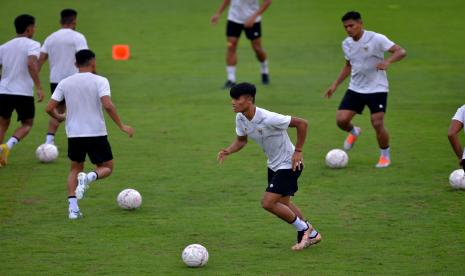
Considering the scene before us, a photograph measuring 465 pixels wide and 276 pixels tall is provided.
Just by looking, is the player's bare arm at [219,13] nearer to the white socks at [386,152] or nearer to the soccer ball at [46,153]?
the soccer ball at [46,153]

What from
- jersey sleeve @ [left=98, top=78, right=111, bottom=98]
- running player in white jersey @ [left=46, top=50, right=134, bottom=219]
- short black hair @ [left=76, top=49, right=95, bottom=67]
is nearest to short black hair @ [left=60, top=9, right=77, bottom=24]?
running player in white jersey @ [left=46, top=50, right=134, bottom=219]

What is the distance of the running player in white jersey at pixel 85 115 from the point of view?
12.7 m

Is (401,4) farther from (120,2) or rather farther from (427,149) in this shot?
(427,149)

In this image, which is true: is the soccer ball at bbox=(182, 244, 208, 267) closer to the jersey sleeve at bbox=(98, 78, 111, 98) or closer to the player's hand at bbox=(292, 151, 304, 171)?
the player's hand at bbox=(292, 151, 304, 171)

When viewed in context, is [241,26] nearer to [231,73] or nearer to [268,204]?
[231,73]

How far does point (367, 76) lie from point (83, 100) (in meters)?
5.21

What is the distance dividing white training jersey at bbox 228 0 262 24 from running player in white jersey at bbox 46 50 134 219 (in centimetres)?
1011

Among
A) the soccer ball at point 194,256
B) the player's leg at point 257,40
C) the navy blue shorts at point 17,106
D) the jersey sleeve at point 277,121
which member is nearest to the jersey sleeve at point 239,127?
the jersey sleeve at point 277,121

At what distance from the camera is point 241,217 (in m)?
13.0

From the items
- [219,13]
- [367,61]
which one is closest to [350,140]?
[367,61]

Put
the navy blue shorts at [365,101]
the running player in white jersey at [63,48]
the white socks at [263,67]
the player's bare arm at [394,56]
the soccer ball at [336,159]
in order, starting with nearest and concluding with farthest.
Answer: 1. the player's bare arm at [394,56]
2. the navy blue shorts at [365,101]
3. the soccer ball at [336,159]
4. the running player in white jersey at [63,48]
5. the white socks at [263,67]

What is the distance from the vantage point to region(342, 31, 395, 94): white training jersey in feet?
50.8

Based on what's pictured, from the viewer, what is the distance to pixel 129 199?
13.3 metres

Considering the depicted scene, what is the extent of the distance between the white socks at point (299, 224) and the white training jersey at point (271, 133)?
0.65m
